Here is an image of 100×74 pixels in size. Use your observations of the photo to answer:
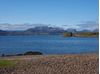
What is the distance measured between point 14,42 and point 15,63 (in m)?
7.74

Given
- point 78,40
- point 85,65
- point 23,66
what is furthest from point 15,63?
point 78,40

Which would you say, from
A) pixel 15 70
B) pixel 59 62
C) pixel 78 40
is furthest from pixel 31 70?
pixel 78 40

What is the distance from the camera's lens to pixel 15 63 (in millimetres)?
6465

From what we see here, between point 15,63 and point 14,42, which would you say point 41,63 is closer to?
point 15,63

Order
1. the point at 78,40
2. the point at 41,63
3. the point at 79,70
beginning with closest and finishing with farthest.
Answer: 1. the point at 79,70
2. the point at 41,63
3. the point at 78,40

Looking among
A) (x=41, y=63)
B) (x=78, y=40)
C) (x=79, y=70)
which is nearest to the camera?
(x=79, y=70)

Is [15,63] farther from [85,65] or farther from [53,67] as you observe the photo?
[85,65]

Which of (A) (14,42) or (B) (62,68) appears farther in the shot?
(A) (14,42)

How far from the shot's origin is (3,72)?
591cm

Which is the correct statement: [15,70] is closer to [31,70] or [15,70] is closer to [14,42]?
[31,70]

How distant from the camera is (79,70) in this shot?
5793 millimetres

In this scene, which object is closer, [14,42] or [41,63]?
[41,63]

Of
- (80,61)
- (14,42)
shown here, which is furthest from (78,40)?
(80,61)

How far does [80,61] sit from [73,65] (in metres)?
0.43
